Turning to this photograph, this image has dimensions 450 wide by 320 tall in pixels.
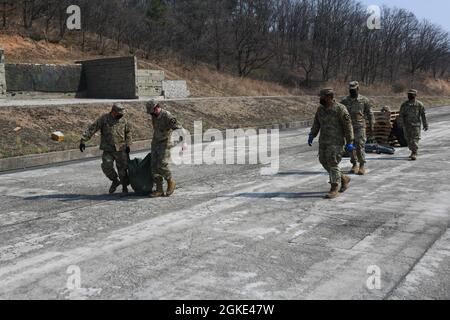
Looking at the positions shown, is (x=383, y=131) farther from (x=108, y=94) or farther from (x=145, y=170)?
(x=108, y=94)

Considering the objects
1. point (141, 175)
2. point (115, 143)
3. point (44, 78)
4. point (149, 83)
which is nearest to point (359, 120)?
point (141, 175)

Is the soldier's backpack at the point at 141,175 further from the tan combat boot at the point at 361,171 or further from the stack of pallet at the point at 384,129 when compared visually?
the stack of pallet at the point at 384,129

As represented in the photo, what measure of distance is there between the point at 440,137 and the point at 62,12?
3413cm

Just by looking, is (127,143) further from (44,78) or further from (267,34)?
(267,34)

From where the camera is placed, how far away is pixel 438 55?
327ft

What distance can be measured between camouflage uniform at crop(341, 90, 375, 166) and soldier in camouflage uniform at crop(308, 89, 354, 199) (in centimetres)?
231

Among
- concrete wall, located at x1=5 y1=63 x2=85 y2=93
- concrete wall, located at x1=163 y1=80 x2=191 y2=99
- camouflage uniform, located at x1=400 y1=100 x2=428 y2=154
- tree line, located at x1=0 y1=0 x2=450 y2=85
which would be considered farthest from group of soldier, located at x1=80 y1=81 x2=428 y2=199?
tree line, located at x1=0 y1=0 x2=450 y2=85

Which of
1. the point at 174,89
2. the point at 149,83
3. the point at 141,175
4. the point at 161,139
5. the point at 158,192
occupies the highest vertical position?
the point at 149,83

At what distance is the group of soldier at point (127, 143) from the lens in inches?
351

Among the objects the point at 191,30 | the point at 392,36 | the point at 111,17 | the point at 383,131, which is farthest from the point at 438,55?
the point at 383,131

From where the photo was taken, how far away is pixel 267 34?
70.0m

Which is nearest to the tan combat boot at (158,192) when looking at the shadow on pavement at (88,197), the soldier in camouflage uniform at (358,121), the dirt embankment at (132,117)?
the shadow on pavement at (88,197)

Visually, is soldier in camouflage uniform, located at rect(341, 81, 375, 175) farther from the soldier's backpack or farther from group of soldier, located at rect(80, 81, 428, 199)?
the soldier's backpack

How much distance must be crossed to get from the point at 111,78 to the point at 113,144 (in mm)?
22042
